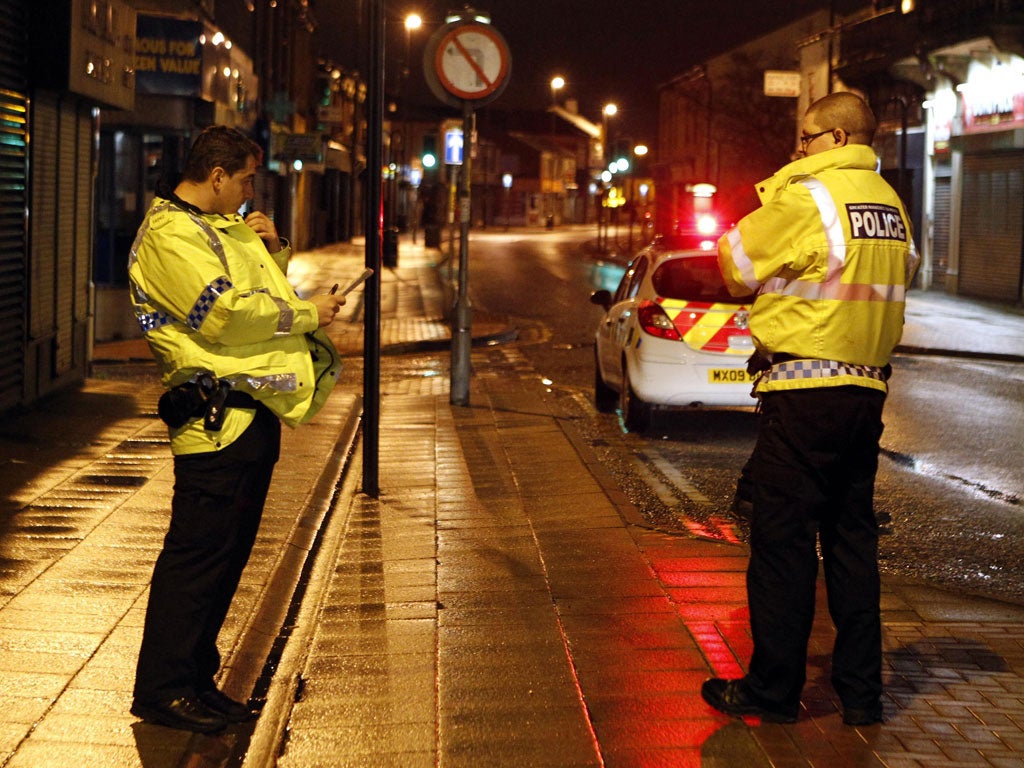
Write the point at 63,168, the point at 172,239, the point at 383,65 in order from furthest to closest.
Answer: the point at 63,168, the point at 383,65, the point at 172,239

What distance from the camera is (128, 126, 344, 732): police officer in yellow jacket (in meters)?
4.00

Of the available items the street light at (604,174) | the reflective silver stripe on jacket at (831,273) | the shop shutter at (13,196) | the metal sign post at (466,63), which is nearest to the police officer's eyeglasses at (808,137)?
the reflective silver stripe on jacket at (831,273)

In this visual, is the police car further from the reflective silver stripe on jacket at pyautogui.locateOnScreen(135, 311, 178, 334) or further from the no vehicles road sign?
Result: the reflective silver stripe on jacket at pyautogui.locateOnScreen(135, 311, 178, 334)

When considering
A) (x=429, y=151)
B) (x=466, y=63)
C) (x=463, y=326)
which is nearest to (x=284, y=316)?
(x=466, y=63)

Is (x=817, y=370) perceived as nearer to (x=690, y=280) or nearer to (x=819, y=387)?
(x=819, y=387)

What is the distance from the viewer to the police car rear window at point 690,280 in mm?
10477

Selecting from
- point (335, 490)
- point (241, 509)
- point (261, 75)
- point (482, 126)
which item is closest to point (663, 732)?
point (241, 509)

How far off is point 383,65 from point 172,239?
4.11m

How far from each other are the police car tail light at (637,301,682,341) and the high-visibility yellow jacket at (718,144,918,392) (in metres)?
6.13

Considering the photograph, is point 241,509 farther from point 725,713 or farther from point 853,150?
point 853,150

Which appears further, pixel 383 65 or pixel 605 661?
pixel 383 65

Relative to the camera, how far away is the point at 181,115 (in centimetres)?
1912

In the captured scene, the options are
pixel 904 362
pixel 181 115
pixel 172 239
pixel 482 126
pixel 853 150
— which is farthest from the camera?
pixel 482 126

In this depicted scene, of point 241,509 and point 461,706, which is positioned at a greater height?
point 241,509
